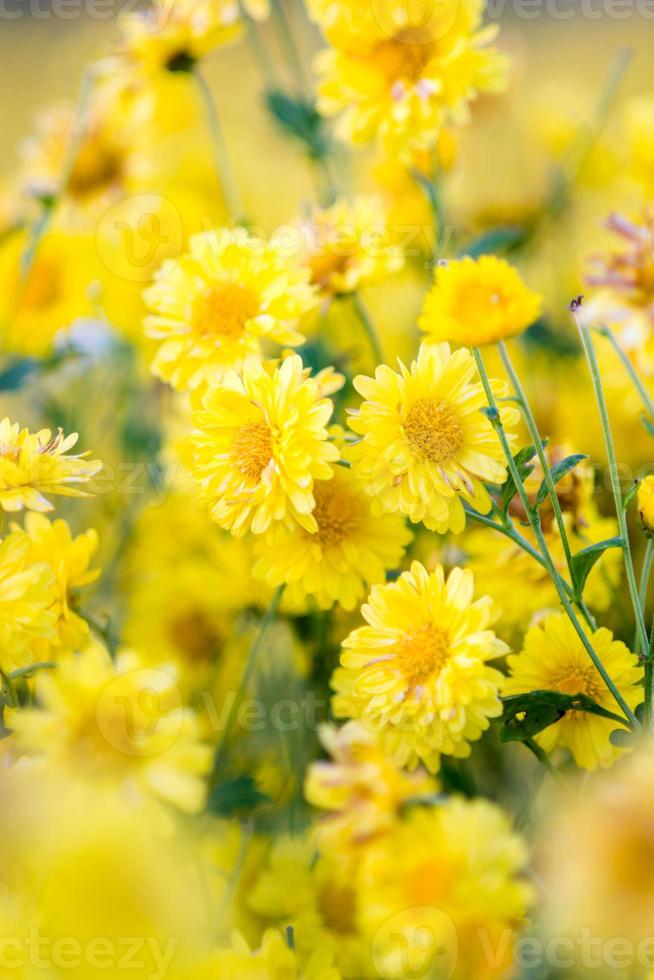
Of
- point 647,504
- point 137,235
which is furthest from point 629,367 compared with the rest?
point 137,235

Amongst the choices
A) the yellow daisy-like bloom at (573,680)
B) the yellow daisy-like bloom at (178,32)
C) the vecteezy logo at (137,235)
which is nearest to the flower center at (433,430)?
the yellow daisy-like bloom at (573,680)

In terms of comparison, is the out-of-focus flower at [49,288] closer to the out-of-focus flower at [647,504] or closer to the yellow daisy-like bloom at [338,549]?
the yellow daisy-like bloom at [338,549]

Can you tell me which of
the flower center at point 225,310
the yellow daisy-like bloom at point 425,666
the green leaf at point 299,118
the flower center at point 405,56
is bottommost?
the yellow daisy-like bloom at point 425,666

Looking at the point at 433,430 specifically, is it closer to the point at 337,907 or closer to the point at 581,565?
the point at 581,565

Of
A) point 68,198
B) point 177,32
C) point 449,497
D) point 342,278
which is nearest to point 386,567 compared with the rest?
point 449,497

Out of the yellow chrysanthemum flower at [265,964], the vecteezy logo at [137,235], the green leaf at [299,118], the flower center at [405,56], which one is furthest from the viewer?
the vecteezy logo at [137,235]

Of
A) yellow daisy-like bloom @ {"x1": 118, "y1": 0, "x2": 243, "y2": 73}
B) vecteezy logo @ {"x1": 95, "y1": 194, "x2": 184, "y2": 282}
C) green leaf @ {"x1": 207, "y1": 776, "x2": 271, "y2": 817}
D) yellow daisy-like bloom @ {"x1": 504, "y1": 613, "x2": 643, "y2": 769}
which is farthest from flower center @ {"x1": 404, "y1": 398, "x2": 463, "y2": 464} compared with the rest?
vecteezy logo @ {"x1": 95, "y1": 194, "x2": 184, "y2": 282}
